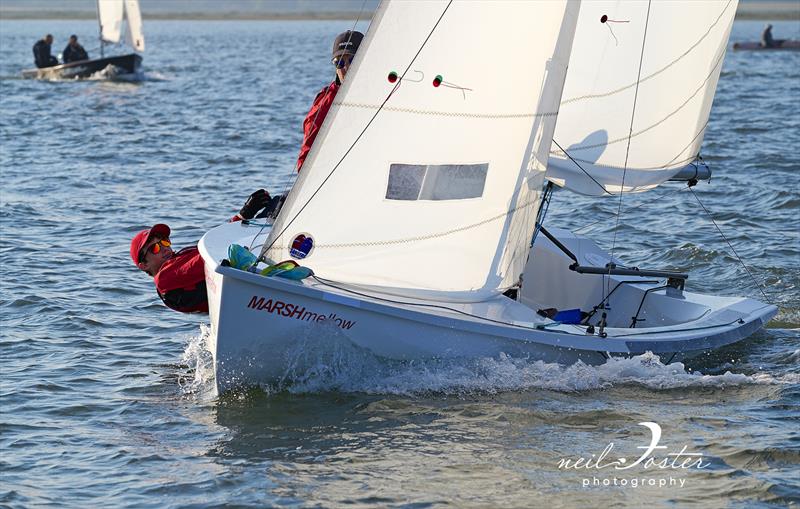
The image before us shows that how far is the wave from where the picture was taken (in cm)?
848

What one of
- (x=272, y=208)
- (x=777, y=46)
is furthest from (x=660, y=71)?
(x=777, y=46)

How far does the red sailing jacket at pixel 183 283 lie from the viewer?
8.98 m

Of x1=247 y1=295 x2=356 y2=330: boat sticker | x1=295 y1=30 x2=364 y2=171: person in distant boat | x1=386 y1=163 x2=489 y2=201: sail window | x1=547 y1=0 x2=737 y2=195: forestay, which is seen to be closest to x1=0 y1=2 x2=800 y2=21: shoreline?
x1=547 y1=0 x2=737 y2=195: forestay

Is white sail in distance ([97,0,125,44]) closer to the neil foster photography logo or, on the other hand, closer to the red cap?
the red cap

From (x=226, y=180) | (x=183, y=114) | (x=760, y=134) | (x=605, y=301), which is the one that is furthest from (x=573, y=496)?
(x=183, y=114)

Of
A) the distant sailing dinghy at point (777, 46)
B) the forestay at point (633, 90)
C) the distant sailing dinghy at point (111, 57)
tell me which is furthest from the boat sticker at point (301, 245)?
the distant sailing dinghy at point (777, 46)

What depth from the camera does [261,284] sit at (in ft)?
26.2

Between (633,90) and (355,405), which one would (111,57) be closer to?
(633,90)

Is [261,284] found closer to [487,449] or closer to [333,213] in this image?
[333,213]

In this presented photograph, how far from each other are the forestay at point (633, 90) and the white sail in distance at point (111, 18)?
30.5 metres

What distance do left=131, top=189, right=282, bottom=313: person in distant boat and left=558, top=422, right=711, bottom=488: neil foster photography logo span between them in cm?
293

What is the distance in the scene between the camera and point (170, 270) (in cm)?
902

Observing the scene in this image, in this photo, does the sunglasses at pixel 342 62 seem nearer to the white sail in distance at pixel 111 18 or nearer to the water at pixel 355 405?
the water at pixel 355 405

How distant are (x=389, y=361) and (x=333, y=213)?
1058mm
